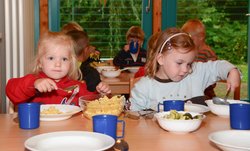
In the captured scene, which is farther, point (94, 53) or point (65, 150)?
point (94, 53)

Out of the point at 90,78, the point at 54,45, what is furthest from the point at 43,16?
the point at 54,45

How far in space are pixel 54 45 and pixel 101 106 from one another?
657 mm

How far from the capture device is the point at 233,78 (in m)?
1.96

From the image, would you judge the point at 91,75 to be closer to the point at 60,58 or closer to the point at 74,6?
the point at 60,58

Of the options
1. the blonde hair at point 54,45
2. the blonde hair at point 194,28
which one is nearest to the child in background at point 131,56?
the blonde hair at point 194,28

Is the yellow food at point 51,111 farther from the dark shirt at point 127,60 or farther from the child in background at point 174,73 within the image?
the dark shirt at point 127,60

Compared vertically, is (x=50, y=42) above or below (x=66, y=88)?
above

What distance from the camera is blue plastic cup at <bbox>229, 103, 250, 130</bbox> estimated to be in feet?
5.28

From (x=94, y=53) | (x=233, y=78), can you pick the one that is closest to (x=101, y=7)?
(x=94, y=53)

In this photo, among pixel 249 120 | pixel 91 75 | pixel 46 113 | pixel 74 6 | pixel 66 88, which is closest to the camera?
pixel 249 120

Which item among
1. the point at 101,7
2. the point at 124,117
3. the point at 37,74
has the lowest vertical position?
the point at 124,117

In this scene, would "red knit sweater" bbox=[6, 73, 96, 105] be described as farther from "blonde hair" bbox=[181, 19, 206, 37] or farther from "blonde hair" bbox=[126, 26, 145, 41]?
"blonde hair" bbox=[126, 26, 145, 41]

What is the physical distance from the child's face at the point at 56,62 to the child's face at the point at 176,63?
517 mm

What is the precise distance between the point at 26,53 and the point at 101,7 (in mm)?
2135
